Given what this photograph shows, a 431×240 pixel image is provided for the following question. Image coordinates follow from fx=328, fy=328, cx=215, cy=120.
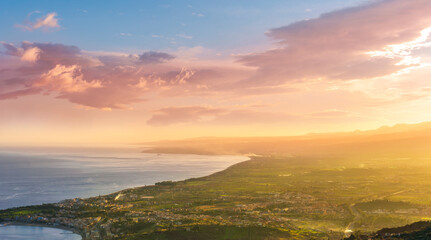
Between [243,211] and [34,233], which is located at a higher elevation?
[34,233]

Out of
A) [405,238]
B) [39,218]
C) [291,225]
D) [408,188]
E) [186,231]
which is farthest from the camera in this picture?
[408,188]

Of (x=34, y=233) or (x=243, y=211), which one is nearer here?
(x=34, y=233)

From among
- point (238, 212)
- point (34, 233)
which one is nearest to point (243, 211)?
point (238, 212)

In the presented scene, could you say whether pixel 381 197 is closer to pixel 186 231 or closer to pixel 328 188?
pixel 328 188

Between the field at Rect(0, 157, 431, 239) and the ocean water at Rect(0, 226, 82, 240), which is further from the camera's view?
the ocean water at Rect(0, 226, 82, 240)

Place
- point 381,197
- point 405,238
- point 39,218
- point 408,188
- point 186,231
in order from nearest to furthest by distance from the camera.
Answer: point 405,238 < point 186,231 < point 39,218 < point 381,197 < point 408,188

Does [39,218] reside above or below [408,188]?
above

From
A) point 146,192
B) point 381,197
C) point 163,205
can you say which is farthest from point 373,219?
point 146,192

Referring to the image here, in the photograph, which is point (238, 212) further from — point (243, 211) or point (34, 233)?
point (34, 233)

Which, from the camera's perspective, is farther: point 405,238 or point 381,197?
point 381,197

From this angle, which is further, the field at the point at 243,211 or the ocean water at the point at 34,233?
the ocean water at the point at 34,233
